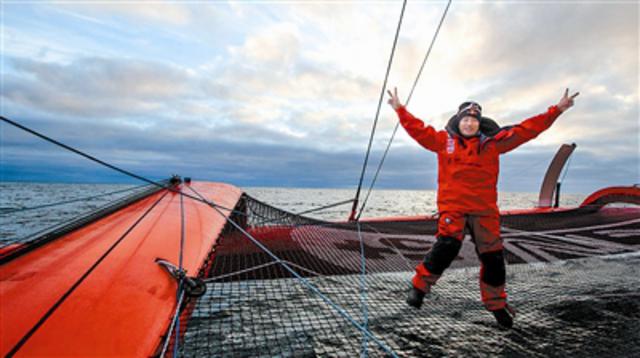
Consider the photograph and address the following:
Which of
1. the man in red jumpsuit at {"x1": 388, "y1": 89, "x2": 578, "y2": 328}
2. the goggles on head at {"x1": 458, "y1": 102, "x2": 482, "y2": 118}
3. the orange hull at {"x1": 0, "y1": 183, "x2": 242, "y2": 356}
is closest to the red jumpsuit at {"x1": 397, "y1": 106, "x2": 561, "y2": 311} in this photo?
the man in red jumpsuit at {"x1": 388, "y1": 89, "x2": 578, "y2": 328}

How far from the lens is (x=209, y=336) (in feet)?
5.35

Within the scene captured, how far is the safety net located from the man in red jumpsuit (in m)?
0.20

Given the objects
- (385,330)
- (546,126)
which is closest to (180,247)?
(385,330)

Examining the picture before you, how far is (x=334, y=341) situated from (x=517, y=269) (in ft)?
7.83

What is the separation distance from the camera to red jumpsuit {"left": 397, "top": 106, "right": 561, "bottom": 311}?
2010 mm

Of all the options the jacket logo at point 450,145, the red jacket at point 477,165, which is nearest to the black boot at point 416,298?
the red jacket at point 477,165

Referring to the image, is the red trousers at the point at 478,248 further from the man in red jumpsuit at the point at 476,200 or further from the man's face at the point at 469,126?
the man's face at the point at 469,126

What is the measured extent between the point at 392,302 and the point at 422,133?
3.71ft

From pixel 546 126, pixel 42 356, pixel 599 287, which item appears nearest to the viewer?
pixel 42 356

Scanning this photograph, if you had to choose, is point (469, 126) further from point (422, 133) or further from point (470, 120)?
point (422, 133)

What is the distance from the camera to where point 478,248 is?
206cm

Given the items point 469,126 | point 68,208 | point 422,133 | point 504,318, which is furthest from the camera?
point 68,208

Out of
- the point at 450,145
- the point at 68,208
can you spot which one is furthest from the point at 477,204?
the point at 68,208

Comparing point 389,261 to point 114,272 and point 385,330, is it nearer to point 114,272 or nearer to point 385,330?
point 385,330
